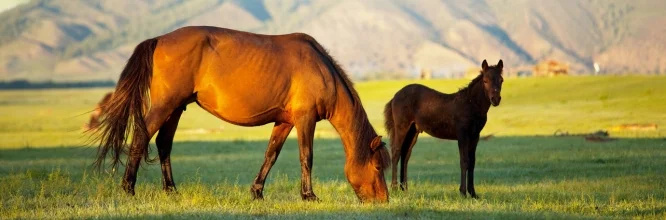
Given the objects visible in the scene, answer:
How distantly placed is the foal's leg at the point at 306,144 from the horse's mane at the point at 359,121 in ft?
1.75

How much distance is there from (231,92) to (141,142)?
A: 1287 mm

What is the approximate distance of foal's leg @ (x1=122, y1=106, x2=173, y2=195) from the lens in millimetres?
12484

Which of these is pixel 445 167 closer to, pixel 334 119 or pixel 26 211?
pixel 334 119

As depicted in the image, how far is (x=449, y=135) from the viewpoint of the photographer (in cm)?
1536

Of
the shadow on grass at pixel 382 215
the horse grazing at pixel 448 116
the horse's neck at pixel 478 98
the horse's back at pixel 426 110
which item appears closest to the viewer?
the shadow on grass at pixel 382 215

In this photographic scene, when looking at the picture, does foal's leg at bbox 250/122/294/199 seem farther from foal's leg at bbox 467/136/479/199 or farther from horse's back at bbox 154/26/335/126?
foal's leg at bbox 467/136/479/199

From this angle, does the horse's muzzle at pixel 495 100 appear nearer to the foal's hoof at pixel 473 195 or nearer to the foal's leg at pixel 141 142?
the foal's hoof at pixel 473 195

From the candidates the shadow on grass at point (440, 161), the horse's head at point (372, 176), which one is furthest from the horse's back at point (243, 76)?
the shadow on grass at point (440, 161)

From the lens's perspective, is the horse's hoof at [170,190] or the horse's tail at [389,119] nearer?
the horse's hoof at [170,190]

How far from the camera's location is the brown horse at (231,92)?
12.4 m

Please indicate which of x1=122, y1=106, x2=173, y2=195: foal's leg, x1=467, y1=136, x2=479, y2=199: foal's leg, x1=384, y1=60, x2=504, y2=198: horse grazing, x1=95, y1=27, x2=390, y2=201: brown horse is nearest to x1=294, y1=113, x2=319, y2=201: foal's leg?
x1=95, y1=27, x2=390, y2=201: brown horse

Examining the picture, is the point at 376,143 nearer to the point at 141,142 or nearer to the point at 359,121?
the point at 359,121

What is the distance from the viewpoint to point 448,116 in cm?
1511

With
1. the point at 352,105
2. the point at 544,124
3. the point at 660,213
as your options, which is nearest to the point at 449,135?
the point at 352,105
